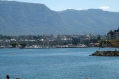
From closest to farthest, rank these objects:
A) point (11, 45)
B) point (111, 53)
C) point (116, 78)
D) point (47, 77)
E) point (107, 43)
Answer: point (116, 78)
point (47, 77)
point (111, 53)
point (107, 43)
point (11, 45)

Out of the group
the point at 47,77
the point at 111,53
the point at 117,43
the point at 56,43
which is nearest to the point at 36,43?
the point at 56,43

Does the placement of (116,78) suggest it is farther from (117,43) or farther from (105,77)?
(117,43)

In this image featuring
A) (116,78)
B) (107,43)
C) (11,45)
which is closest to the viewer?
(116,78)

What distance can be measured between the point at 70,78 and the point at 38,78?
284cm

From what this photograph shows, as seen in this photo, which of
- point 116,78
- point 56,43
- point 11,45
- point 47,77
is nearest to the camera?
point 116,78

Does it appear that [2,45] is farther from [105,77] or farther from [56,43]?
[105,77]

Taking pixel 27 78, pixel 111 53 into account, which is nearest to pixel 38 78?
pixel 27 78

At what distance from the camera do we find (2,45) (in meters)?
192

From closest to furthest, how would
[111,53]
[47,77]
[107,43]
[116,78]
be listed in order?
[116,78]
[47,77]
[111,53]
[107,43]

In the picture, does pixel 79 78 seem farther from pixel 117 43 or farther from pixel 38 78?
pixel 117 43

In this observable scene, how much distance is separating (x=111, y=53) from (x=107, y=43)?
175ft

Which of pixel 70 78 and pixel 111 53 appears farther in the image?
pixel 111 53

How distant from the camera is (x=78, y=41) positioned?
197125 millimetres

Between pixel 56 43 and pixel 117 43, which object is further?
pixel 56 43
